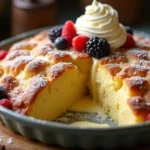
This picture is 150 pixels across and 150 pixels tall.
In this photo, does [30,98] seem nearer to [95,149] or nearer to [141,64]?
[95,149]

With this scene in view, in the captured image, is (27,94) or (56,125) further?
(27,94)

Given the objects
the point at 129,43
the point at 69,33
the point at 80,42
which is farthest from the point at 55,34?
the point at 129,43

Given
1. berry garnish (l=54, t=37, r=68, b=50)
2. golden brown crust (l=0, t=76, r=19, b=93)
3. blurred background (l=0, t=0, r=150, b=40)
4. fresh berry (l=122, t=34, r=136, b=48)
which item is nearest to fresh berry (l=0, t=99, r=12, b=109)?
golden brown crust (l=0, t=76, r=19, b=93)

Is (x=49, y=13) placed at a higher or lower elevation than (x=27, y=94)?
lower

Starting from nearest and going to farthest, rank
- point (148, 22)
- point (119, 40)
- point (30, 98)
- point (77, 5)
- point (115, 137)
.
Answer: point (115, 137)
point (30, 98)
point (119, 40)
point (148, 22)
point (77, 5)

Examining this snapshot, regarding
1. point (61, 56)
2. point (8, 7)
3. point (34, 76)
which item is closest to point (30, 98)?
point (34, 76)

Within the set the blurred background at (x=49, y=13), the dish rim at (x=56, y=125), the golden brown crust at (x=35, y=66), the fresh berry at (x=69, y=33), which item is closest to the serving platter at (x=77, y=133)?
the dish rim at (x=56, y=125)

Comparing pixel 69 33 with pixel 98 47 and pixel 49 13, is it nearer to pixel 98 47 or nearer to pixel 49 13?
pixel 98 47
